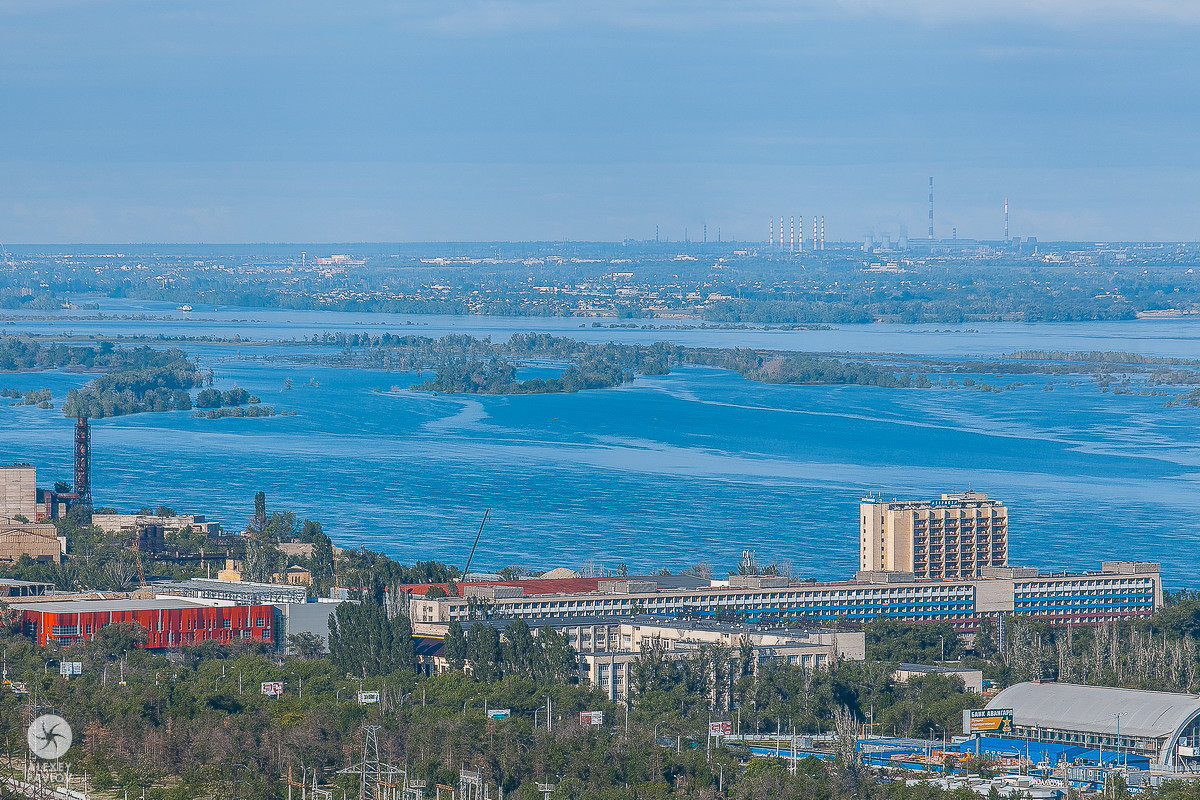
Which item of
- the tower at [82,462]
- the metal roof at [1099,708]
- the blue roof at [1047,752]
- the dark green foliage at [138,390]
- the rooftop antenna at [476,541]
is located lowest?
the dark green foliage at [138,390]

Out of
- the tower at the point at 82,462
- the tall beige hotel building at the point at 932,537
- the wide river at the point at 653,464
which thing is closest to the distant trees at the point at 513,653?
the wide river at the point at 653,464

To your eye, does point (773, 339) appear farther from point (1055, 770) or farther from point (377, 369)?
point (1055, 770)

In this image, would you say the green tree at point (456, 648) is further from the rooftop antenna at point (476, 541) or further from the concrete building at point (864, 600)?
the rooftop antenna at point (476, 541)

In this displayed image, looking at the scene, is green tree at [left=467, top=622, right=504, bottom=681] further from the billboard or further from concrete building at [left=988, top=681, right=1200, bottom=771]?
concrete building at [left=988, top=681, right=1200, bottom=771]

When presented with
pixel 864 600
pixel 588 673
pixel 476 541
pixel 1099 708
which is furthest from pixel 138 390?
pixel 1099 708

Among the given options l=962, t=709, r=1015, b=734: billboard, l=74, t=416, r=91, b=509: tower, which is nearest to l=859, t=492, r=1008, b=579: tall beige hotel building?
l=962, t=709, r=1015, b=734: billboard
